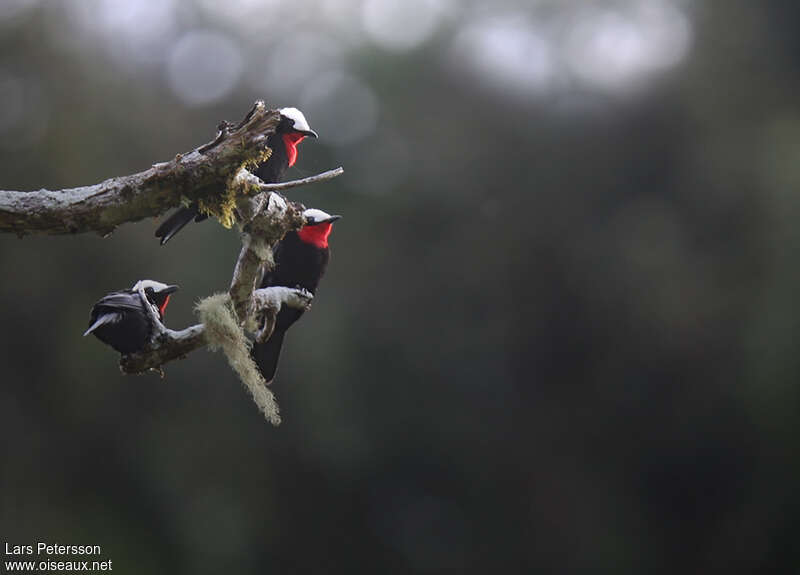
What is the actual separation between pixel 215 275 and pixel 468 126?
203 inches

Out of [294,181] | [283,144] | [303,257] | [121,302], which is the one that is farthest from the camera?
[303,257]

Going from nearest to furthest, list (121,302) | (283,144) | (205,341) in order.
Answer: (205,341), (121,302), (283,144)

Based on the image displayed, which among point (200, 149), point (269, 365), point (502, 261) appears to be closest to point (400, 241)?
point (502, 261)

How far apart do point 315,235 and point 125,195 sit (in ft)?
4.84

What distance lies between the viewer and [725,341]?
12820 mm

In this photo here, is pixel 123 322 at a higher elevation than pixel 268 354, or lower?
higher

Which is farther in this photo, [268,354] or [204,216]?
[268,354]

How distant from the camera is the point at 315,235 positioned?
404cm

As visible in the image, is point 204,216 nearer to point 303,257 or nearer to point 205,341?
point 205,341

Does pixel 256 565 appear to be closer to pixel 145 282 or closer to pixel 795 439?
pixel 795 439

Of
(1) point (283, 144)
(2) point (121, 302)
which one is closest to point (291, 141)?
(1) point (283, 144)

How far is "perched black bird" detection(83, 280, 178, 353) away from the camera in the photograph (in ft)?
9.50

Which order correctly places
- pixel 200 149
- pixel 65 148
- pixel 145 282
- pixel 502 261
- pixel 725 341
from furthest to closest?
pixel 502 261, pixel 725 341, pixel 65 148, pixel 145 282, pixel 200 149

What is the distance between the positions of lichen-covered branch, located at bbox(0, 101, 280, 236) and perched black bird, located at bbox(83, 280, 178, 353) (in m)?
0.37
